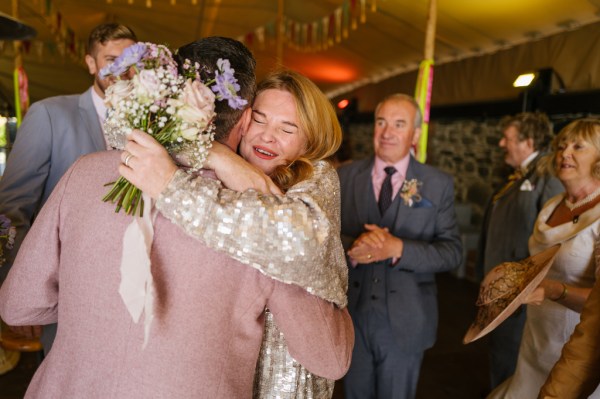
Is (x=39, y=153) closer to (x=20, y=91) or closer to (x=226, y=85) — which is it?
(x=226, y=85)

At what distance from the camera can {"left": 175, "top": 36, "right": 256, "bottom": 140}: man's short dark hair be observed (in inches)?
41.3

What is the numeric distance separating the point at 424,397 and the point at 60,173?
293 centimetres

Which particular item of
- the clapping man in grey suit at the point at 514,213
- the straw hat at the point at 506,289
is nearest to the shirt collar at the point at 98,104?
the straw hat at the point at 506,289

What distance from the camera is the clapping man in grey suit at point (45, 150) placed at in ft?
6.35

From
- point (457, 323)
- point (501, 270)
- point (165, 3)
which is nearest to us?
point (501, 270)

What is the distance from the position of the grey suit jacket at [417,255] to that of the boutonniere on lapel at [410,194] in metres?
0.02

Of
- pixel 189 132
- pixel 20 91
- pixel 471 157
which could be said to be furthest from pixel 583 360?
pixel 471 157

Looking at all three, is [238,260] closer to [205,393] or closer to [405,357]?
[205,393]

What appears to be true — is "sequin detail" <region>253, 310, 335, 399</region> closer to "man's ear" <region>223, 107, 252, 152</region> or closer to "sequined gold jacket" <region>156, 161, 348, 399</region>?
"sequined gold jacket" <region>156, 161, 348, 399</region>

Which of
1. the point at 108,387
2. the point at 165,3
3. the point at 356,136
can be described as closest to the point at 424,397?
the point at 108,387

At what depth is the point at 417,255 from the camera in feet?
7.39

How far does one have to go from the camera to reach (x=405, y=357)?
92.5 inches

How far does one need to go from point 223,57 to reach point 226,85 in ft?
0.35

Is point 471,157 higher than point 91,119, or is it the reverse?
point 471,157
